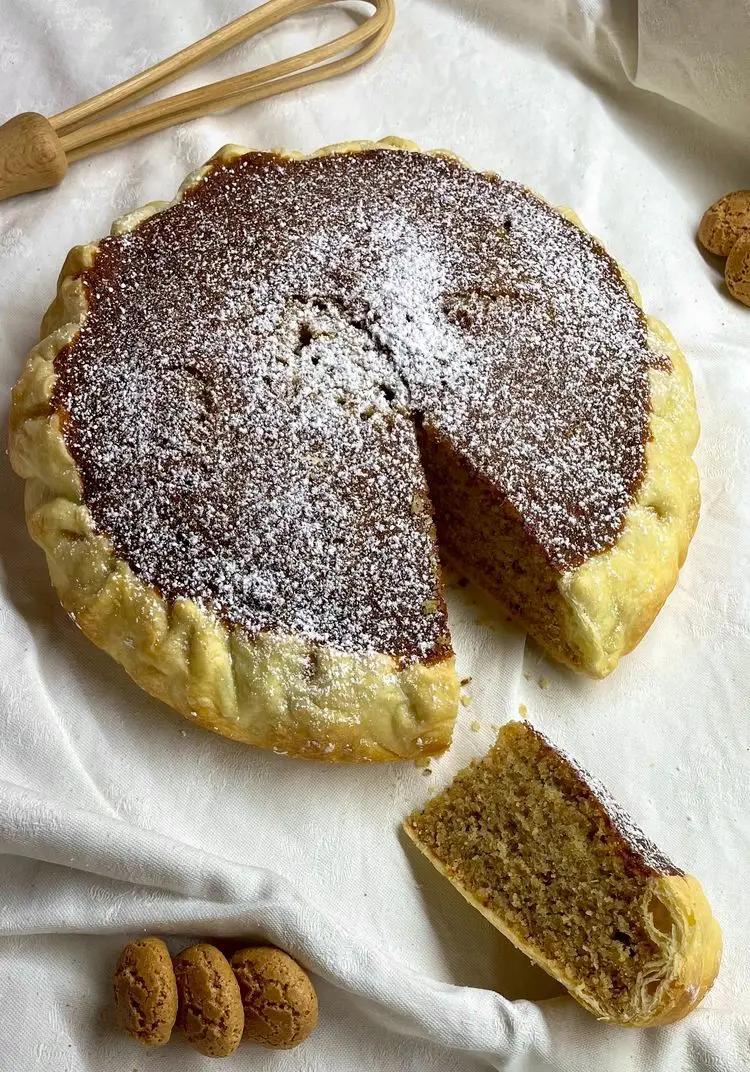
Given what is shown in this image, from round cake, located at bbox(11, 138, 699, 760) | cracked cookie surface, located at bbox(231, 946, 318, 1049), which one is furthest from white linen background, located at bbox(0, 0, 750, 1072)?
round cake, located at bbox(11, 138, 699, 760)

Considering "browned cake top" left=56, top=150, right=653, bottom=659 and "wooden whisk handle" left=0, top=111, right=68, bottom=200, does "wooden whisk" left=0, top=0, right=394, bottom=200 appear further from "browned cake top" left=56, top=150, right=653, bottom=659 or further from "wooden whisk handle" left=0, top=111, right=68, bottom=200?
"browned cake top" left=56, top=150, right=653, bottom=659

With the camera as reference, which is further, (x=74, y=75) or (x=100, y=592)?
(x=74, y=75)

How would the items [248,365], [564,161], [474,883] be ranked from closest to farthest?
[474,883] < [248,365] < [564,161]

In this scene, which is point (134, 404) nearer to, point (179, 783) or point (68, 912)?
point (179, 783)

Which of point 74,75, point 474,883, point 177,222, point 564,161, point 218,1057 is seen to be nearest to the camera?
point 218,1057

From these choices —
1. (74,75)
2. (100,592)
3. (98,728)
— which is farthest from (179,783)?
(74,75)

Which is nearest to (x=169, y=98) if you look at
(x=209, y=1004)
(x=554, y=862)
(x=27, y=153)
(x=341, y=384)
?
(x=27, y=153)
